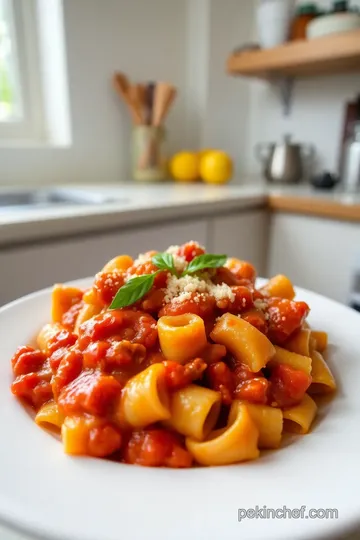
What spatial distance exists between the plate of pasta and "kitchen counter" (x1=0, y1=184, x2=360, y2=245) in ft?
0.93

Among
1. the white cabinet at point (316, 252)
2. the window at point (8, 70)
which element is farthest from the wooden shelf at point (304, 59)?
the window at point (8, 70)

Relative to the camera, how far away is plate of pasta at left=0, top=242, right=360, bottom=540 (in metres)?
0.38

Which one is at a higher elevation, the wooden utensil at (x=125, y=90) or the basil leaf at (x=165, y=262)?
the wooden utensil at (x=125, y=90)

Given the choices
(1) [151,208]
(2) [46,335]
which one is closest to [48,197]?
(1) [151,208]

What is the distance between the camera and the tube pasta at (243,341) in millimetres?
591

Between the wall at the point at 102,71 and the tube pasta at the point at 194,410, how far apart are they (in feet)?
4.75

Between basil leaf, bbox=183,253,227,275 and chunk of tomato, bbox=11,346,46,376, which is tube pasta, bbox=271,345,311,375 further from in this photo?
chunk of tomato, bbox=11,346,46,376

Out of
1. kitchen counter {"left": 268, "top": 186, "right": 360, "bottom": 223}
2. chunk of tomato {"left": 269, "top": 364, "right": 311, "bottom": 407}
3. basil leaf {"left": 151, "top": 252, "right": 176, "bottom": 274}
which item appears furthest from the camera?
kitchen counter {"left": 268, "top": 186, "right": 360, "bottom": 223}

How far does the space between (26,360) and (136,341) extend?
0.16 m

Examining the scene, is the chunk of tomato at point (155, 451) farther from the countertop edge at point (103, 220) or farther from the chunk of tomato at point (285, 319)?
the countertop edge at point (103, 220)

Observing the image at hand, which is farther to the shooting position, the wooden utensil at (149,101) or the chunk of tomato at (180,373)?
the wooden utensil at (149,101)

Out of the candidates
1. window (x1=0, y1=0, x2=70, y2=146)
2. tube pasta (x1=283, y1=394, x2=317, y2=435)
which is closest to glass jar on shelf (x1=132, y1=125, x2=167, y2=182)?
window (x1=0, y1=0, x2=70, y2=146)

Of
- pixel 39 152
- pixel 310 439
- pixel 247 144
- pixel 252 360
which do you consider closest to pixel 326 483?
pixel 310 439

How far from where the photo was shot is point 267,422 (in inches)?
21.3
